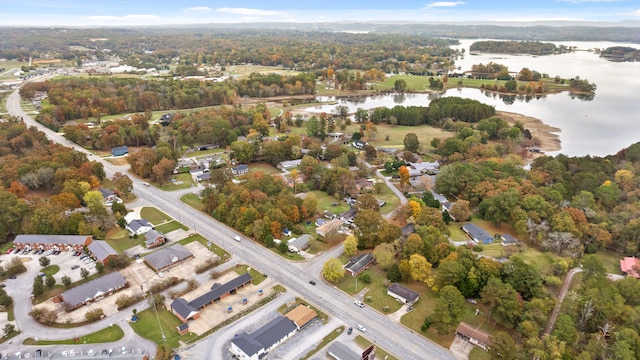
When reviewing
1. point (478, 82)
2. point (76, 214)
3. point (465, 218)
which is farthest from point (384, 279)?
point (478, 82)

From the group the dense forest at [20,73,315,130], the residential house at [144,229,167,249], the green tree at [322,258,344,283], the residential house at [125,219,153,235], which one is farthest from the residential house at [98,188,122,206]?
the dense forest at [20,73,315,130]

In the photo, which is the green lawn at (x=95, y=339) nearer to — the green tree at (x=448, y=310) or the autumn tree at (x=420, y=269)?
the green tree at (x=448, y=310)

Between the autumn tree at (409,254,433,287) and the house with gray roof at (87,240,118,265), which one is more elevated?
the autumn tree at (409,254,433,287)

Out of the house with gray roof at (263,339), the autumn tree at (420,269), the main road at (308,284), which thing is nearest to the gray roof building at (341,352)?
the main road at (308,284)

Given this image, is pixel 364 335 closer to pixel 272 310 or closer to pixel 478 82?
pixel 272 310

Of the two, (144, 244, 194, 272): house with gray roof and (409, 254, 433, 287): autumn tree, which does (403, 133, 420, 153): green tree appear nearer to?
(409, 254, 433, 287): autumn tree

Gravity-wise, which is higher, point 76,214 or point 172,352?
point 76,214
